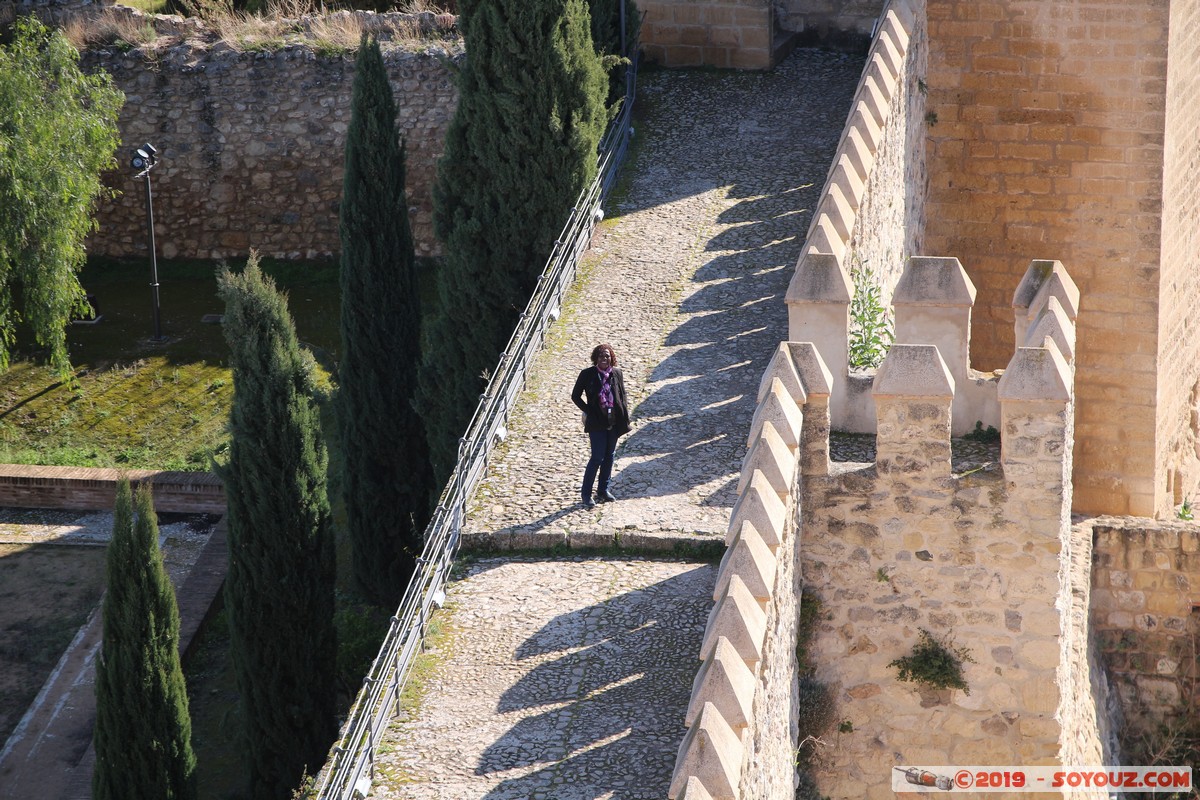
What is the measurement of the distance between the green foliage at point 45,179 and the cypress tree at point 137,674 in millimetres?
6173

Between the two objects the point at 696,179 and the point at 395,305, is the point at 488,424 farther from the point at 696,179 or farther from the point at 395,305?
the point at 696,179

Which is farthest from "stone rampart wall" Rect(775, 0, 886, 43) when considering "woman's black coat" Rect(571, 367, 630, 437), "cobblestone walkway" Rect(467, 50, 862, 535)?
"woman's black coat" Rect(571, 367, 630, 437)

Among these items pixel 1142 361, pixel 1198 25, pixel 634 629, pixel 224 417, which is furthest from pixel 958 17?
pixel 224 417

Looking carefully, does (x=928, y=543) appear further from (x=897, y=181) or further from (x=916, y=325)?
(x=897, y=181)

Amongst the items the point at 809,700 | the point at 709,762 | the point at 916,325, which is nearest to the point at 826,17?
the point at 916,325

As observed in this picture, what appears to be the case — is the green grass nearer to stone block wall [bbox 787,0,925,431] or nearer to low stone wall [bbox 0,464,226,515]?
low stone wall [bbox 0,464,226,515]

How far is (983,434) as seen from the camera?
8.87m

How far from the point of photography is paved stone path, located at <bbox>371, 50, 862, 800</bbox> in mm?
7953

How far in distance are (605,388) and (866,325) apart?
1718 millimetres

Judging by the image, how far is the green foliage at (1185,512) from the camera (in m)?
13.2

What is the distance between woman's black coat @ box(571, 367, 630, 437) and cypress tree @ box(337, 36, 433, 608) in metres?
4.28

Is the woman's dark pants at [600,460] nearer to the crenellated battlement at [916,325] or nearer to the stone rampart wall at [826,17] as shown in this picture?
the crenellated battlement at [916,325]

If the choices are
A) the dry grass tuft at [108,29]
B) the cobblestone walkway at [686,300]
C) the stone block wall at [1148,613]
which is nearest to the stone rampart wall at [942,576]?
the cobblestone walkway at [686,300]

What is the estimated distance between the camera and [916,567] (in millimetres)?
8492
